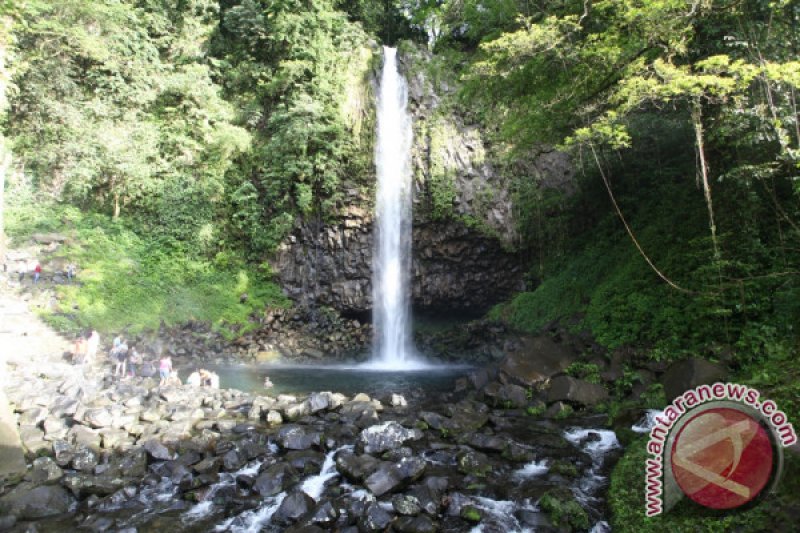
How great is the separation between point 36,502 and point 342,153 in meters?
16.1

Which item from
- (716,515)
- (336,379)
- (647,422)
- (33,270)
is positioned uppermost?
(33,270)

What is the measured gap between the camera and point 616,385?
32.1 feet

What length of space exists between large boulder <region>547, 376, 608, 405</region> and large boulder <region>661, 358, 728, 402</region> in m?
1.44

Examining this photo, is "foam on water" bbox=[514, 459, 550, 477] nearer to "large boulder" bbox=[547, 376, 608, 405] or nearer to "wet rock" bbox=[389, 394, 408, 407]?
"large boulder" bbox=[547, 376, 608, 405]

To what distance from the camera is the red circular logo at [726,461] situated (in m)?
4.14

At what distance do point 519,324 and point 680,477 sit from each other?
12598 millimetres

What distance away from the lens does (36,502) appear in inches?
237

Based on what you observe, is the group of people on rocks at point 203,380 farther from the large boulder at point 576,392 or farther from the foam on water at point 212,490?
the large boulder at point 576,392

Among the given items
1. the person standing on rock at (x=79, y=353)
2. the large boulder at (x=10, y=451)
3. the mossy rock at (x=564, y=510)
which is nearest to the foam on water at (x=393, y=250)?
the person standing on rock at (x=79, y=353)

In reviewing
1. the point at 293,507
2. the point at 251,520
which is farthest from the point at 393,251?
the point at 251,520

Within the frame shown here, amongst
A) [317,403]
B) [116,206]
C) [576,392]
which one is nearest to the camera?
[576,392]

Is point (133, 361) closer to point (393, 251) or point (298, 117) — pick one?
point (393, 251)

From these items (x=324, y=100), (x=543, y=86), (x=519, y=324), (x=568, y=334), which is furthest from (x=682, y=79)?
(x=324, y=100)

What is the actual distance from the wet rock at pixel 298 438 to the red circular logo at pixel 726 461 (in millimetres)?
5830
